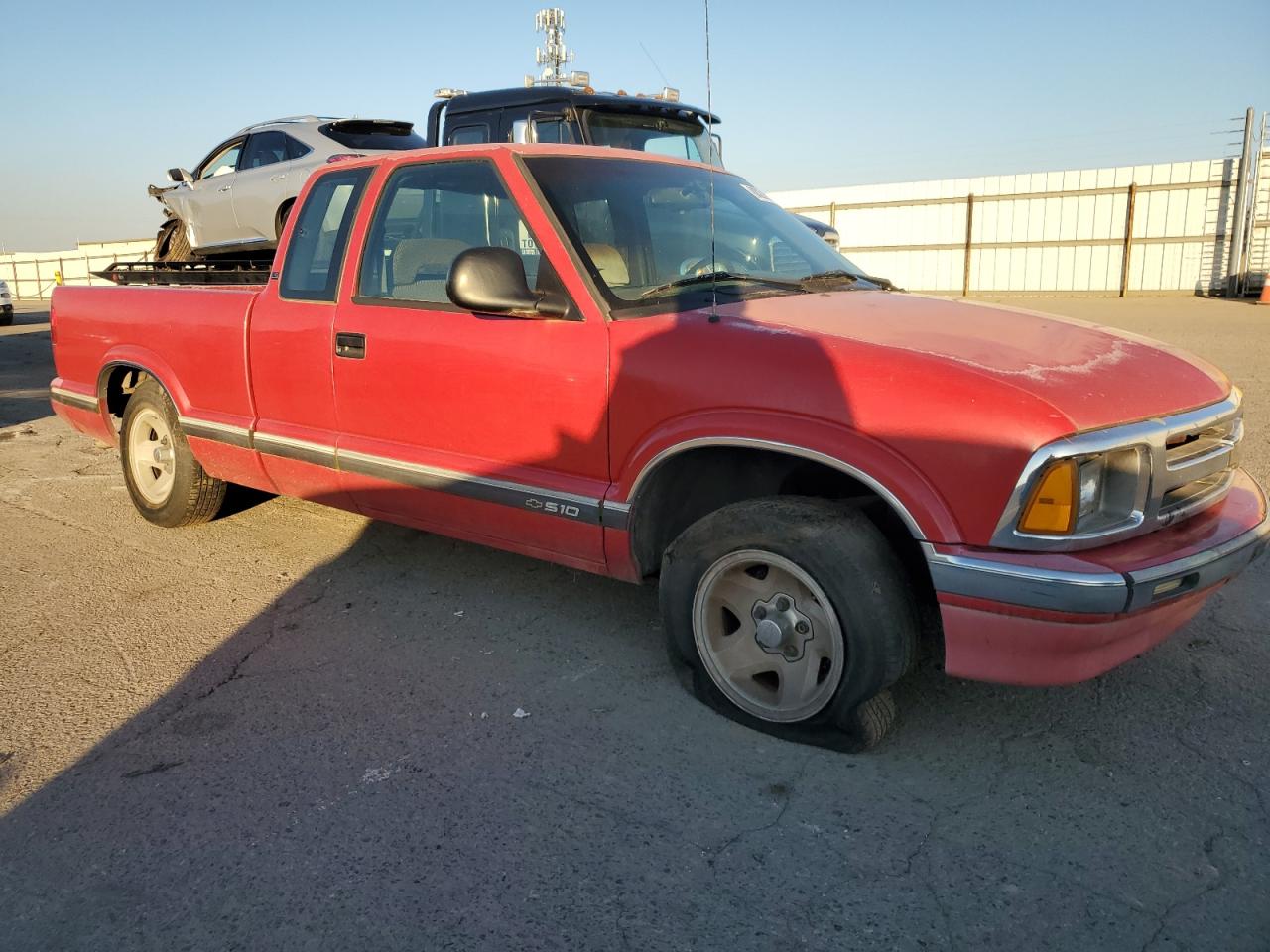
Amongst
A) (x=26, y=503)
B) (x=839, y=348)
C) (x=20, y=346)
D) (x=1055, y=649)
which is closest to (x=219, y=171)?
(x=26, y=503)

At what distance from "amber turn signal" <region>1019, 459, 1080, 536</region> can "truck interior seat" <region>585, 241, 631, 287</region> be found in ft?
5.35

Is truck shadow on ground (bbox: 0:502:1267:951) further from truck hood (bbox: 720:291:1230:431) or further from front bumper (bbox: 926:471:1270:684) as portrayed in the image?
truck hood (bbox: 720:291:1230:431)

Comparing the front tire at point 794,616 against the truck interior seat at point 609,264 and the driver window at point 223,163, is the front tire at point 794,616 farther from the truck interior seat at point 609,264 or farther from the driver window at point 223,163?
the driver window at point 223,163

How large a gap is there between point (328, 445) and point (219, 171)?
7.84 metres

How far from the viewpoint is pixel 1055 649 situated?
251 cm

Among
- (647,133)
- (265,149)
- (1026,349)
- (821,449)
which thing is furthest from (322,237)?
(265,149)

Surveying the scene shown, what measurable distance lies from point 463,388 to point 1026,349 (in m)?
1.96

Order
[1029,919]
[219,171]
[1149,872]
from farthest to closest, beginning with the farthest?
[219,171], [1149,872], [1029,919]

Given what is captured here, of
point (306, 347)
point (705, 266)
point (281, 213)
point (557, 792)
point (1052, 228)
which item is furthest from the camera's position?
point (1052, 228)

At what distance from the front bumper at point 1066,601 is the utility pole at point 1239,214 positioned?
73.1ft

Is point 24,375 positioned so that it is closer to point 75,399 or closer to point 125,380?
point 75,399

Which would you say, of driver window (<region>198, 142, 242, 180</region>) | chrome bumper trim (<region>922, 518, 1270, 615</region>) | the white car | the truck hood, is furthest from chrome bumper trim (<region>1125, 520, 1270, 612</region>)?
driver window (<region>198, 142, 242, 180</region>)

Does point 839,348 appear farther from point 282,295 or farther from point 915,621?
point 282,295

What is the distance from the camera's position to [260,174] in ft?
32.2
